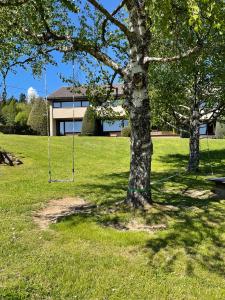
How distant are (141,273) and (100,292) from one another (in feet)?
3.16

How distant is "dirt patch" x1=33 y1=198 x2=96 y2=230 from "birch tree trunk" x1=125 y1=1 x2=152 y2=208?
1.90 meters

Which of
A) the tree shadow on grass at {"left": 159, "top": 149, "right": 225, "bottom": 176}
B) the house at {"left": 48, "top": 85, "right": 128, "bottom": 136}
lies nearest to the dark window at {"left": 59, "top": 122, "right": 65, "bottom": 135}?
the house at {"left": 48, "top": 85, "right": 128, "bottom": 136}

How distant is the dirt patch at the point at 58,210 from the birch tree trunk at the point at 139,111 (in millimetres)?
1897

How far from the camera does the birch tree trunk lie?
958 centimetres

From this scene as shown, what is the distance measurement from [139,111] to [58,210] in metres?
3.75

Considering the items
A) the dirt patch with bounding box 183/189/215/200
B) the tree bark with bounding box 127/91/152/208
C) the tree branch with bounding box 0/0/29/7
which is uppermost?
the tree branch with bounding box 0/0/29/7

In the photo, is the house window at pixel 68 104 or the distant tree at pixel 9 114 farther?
the distant tree at pixel 9 114

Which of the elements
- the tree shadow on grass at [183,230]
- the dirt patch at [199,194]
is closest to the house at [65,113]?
the dirt patch at [199,194]

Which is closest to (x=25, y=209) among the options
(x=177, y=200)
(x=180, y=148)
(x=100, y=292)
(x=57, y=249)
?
(x=57, y=249)

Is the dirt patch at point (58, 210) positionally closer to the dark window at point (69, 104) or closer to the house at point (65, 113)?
the house at point (65, 113)

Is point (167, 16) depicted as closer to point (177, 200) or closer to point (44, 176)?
point (177, 200)

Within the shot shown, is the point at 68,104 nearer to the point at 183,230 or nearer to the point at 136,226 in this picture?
the point at 136,226

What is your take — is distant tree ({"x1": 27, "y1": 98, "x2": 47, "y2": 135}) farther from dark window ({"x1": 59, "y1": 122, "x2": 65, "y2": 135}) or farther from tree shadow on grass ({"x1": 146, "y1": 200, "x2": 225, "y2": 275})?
tree shadow on grass ({"x1": 146, "y1": 200, "x2": 225, "y2": 275})

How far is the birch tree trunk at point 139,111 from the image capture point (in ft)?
31.4
